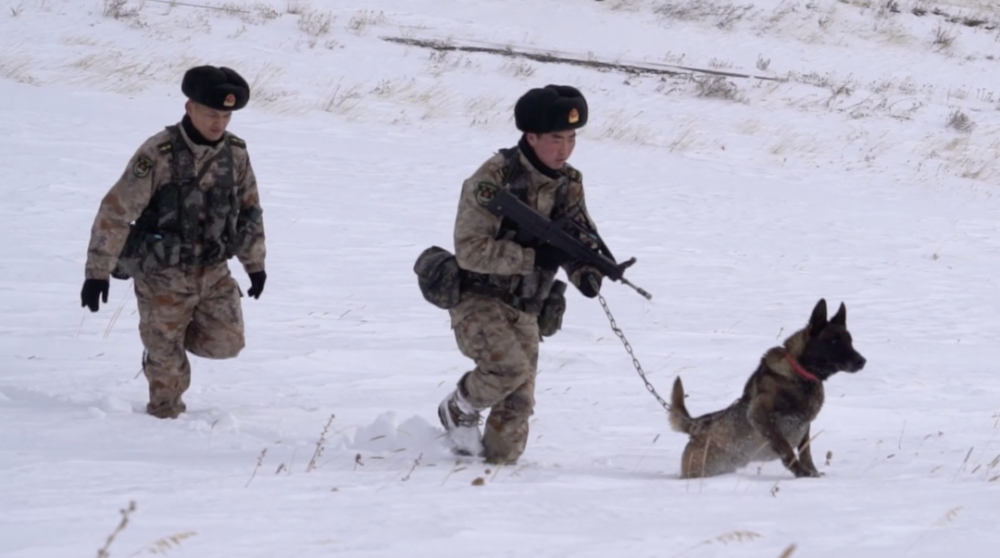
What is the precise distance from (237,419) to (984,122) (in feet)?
54.3

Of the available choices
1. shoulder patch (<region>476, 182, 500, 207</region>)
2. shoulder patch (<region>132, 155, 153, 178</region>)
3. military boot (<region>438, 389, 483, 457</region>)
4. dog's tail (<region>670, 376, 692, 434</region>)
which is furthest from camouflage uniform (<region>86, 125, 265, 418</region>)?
dog's tail (<region>670, 376, 692, 434</region>)

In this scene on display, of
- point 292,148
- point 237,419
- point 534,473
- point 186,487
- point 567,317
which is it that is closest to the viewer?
point 186,487

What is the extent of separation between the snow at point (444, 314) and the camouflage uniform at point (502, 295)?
0.29 metres

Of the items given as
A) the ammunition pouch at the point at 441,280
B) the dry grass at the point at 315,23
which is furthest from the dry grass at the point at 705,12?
the ammunition pouch at the point at 441,280

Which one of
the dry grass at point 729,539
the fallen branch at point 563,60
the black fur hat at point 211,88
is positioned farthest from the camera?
the fallen branch at point 563,60

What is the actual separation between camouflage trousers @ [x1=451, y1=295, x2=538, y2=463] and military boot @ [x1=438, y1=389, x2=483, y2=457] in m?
0.04

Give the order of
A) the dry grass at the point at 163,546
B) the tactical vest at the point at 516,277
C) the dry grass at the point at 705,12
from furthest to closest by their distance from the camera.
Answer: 1. the dry grass at the point at 705,12
2. the tactical vest at the point at 516,277
3. the dry grass at the point at 163,546

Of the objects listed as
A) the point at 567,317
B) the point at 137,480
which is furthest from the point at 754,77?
the point at 137,480

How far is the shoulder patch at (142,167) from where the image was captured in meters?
4.98

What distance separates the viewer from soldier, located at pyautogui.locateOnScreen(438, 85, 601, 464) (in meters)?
4.70

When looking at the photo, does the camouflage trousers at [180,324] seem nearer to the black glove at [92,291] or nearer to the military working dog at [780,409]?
the black glove at [92,291]

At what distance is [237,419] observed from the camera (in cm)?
547

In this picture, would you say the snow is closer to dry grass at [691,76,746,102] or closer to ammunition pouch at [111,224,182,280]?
dry grass at [691,76,746,102]

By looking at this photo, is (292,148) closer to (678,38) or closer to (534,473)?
(534,473)
